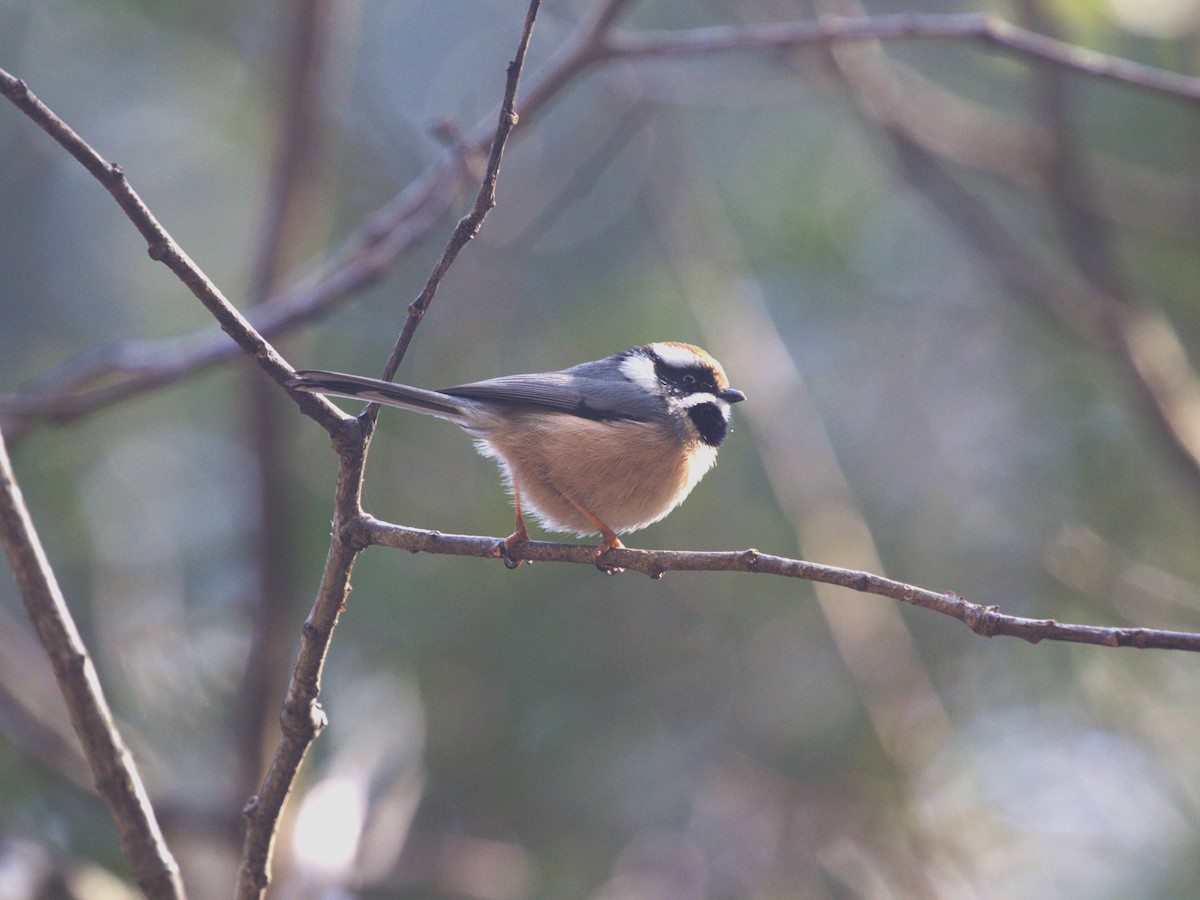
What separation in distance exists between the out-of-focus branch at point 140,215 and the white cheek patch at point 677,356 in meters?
2.76

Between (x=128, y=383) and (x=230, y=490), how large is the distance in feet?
15.3

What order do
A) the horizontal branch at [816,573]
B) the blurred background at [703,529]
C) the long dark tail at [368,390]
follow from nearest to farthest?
the horizontal branch at [816,573]
the long dark tail at [368,390]
the blurred background at [703,529]

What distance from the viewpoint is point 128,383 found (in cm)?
445

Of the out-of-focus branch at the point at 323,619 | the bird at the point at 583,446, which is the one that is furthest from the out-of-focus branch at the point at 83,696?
the bird at the point at 583,446

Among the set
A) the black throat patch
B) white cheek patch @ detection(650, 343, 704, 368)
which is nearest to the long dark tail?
the black throat patch

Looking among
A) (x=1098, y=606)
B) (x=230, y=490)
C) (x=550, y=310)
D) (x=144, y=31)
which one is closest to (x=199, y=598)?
(x=230, y=490)

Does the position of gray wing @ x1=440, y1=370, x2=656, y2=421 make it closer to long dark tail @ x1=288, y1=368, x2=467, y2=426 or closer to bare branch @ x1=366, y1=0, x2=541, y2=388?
long dark tail @ x1=288, y1=368, x2=467, y2=426

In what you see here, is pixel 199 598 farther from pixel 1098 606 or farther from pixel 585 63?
pixel 1098 606

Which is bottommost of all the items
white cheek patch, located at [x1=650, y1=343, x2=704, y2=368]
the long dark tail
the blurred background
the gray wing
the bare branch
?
the blurred background

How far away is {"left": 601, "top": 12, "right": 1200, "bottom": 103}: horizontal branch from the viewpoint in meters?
3.85

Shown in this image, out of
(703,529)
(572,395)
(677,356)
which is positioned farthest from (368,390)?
(703,529)

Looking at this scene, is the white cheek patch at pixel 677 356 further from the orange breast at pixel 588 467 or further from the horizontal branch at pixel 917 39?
the horizontal branch at pixel 917 39

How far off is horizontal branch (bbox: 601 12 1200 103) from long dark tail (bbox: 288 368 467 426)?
6.60ft

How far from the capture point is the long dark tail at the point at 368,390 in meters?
2.75
